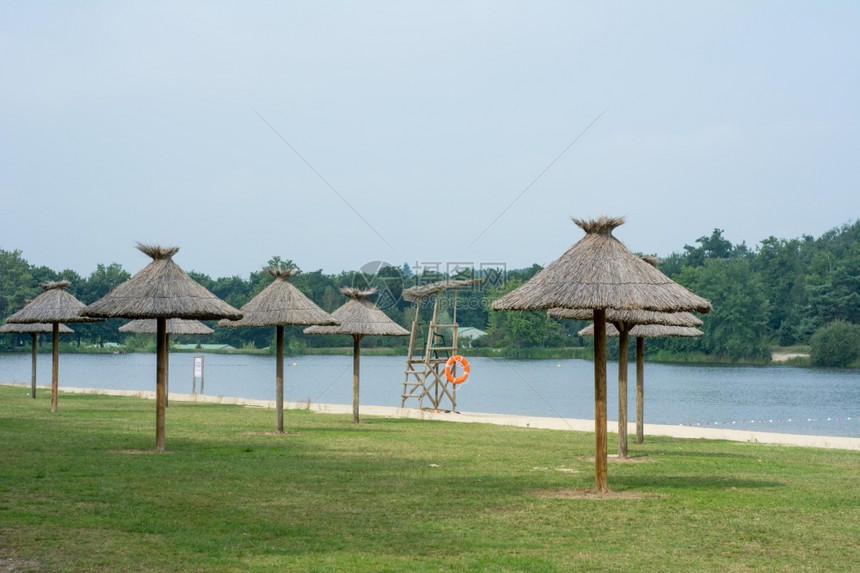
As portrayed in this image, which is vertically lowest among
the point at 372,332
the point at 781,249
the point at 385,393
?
Answer: the point at 385,393

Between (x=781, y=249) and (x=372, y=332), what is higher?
(x=781, y=249)

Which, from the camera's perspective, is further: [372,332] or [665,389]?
[665,389]

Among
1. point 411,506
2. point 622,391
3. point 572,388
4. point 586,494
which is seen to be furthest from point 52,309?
point 572,388

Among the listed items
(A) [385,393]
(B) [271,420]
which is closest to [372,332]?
(B) [271,420]

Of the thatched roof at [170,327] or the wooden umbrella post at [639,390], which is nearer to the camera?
the wooden umbrella post at [639,390]

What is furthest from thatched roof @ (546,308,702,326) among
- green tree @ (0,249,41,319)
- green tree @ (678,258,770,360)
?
green tree @ (0,249,41,319)

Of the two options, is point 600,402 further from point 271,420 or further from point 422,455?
point 271,420

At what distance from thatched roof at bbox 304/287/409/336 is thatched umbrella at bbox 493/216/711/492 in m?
10.5

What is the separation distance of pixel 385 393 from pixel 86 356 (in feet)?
206

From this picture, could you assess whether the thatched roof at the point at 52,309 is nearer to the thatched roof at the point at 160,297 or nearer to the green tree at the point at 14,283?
the thatched roof at the point at 160,297

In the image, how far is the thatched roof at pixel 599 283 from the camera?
11.5 m

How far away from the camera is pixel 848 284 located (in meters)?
70.2

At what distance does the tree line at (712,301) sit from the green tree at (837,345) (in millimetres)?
67

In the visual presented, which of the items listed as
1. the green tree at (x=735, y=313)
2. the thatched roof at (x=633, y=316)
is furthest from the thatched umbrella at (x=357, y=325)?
the green tree at (x=735, y=313)
